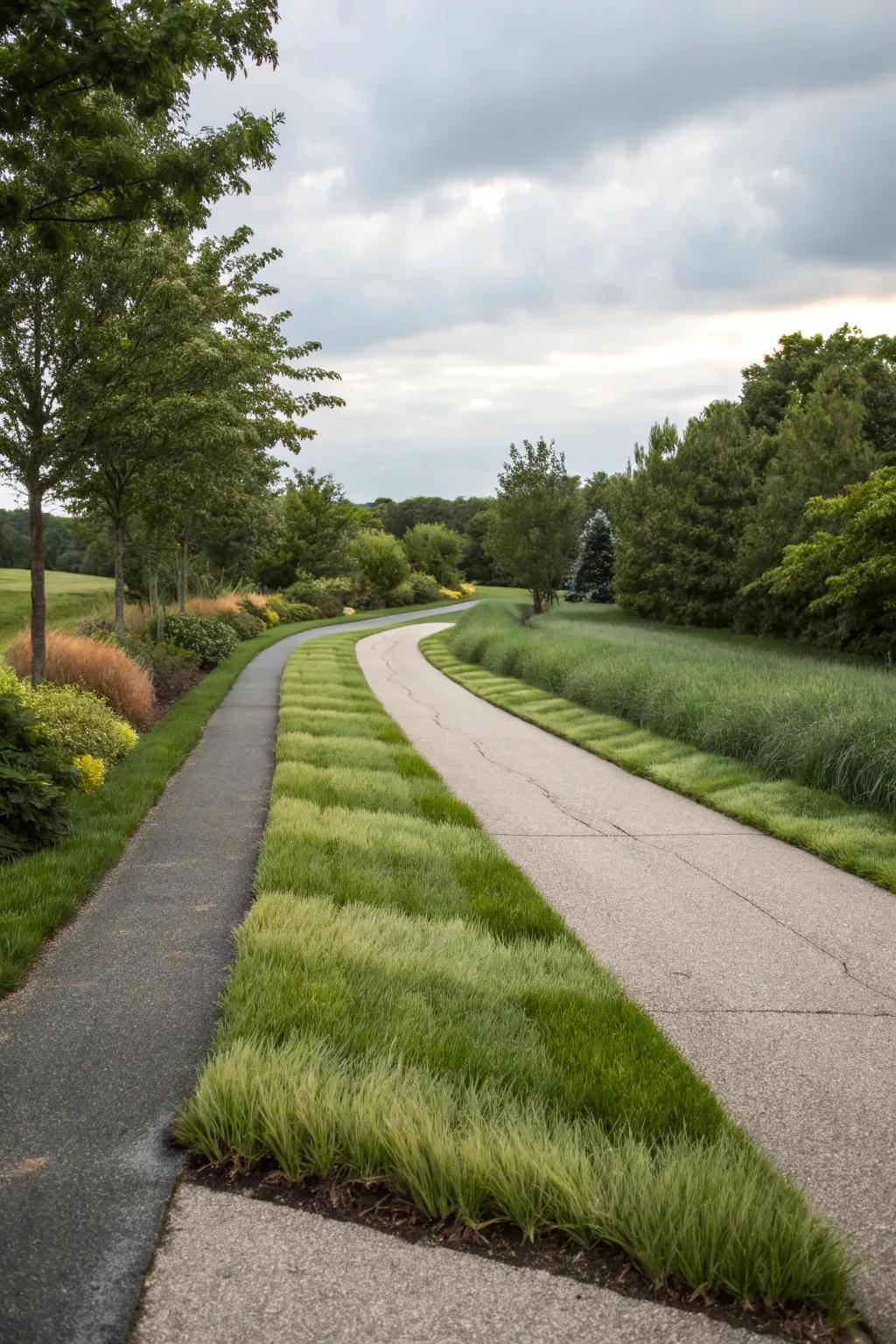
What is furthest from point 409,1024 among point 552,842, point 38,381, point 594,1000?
point 38,381

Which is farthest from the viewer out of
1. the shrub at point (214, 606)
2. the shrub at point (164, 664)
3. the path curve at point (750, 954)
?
the shrub at point (214, 606)

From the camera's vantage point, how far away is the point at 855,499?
14.7m

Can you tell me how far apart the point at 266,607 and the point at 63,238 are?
31832 mm

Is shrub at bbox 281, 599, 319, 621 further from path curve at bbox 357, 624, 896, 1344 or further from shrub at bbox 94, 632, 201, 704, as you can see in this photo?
path curve at bbox 357, 624, 896, 1344

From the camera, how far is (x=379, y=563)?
55.5 meters

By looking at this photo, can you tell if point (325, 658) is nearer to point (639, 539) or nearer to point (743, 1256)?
point (639, 539)

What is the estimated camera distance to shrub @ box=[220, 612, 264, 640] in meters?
29.5

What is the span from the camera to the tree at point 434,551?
70750mm

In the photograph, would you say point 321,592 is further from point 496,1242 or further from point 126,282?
point 496,1242

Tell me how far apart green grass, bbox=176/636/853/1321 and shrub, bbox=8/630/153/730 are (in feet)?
22.4

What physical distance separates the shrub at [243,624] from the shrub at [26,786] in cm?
2238

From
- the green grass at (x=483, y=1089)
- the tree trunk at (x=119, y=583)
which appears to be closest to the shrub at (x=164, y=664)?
the tree trunk at (x=119, y=583)

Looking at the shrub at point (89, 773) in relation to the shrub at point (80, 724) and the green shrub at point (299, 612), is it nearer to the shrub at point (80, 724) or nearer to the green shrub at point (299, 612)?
the shrub at point (80, 724)

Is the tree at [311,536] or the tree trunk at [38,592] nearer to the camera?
the tree trunk at [38,592]
